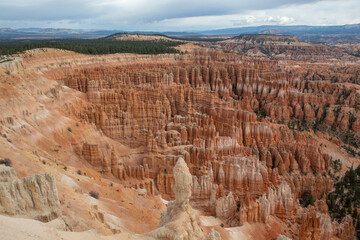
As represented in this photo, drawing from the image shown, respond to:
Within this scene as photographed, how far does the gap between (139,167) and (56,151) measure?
20.8ft

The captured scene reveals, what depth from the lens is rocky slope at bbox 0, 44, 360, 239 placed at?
1428 cm

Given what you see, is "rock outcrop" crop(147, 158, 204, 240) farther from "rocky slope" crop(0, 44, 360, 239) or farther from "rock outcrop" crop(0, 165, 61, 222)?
"rock outcrop" crop(0, 165, 61, 222)

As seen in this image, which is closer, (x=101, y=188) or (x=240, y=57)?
(x=101, y=188)

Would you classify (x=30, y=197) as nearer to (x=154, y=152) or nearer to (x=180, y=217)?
(x=180, y=217)

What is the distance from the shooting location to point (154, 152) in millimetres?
24312

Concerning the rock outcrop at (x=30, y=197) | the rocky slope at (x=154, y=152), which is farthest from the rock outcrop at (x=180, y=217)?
the rock outcrop at (x=30, y=197)

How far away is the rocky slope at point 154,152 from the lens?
14281mm

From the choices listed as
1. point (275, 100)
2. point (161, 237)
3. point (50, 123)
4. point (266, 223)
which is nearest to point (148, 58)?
point (275, 100)

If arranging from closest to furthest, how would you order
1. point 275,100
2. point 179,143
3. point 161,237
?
point 161,237 → point 179,143 → point 275,100

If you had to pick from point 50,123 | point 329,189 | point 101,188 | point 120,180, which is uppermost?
point 50,123

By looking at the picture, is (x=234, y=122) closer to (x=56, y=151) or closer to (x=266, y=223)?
(x=266, y=223)

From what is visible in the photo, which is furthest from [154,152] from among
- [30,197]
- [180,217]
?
[30,197]

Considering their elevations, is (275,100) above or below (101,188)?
below

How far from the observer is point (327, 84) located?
6219cm
